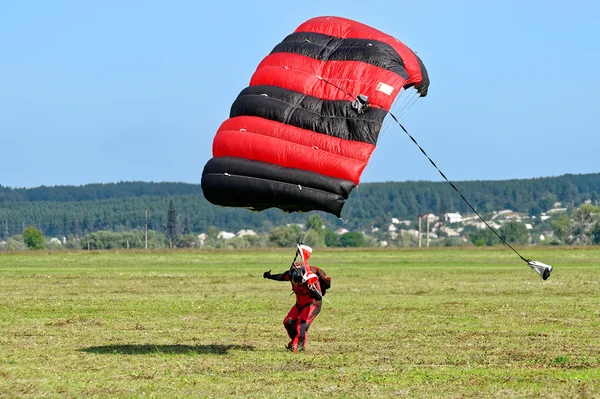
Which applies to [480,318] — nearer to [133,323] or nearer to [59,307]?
[133,323]

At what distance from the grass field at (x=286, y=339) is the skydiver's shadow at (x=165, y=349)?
0.04m

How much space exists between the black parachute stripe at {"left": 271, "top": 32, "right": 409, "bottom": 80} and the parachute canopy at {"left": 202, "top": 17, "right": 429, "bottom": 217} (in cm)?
2

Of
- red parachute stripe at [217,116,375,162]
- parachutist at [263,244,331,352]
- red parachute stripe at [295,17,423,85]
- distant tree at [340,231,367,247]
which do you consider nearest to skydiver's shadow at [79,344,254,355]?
parachutist at [263,244,331,352]

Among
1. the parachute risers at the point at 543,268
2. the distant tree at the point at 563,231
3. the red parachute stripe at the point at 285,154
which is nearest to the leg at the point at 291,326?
the red parachute stripe at the point at 285,154

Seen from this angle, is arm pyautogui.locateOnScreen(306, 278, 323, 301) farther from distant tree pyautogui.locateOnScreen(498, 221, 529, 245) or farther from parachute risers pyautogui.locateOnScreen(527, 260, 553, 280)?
distant tree pyautogui.locateOnScreen(498, 221, 529, 245)

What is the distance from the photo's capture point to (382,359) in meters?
17.3

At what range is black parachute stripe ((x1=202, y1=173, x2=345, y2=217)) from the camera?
1725 centimetres

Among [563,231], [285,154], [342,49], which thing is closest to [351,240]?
[563,231]

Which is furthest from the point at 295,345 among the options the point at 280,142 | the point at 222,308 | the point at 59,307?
the point at 59,307

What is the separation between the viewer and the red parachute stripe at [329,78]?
17844mm

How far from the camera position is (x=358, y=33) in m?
19.2

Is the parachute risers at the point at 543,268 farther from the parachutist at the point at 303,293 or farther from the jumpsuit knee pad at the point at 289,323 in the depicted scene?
the jumpsuit knee pad at the point at 289,323

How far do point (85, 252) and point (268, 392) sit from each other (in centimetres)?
5555

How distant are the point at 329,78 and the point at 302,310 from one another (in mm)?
3906
